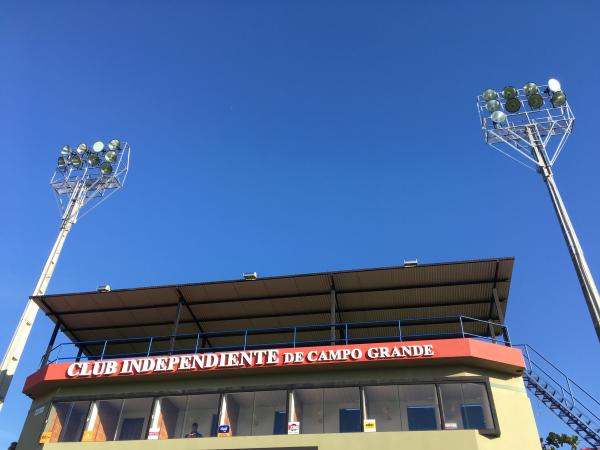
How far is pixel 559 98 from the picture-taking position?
24797mm

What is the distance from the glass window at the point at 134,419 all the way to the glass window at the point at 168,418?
46cm

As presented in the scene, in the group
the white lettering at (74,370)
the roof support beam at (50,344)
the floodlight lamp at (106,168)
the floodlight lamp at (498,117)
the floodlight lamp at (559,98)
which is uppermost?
the floodlight lamp at (106,168)

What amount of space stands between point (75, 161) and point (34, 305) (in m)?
10.2

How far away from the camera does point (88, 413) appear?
2153cm

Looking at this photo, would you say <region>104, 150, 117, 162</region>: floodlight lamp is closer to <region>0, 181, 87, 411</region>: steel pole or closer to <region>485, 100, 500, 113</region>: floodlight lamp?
<region>0, 181, 87, 411</region>: steel pole

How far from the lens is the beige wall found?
58.8 ft

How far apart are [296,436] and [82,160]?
21.8 meters

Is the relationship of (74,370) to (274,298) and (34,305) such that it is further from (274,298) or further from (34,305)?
(274,298)

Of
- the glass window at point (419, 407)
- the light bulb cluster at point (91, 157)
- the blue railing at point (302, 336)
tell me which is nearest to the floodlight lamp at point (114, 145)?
the light bulb cluster at point (91, 157)

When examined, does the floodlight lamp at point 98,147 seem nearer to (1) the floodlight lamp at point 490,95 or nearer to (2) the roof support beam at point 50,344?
(2) the roof support beam at point 50,344

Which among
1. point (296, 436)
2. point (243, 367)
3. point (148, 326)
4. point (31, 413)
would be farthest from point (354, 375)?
point (31, 413)

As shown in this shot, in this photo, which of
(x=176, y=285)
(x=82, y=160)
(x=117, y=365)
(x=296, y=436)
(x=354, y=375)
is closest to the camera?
(x=296, y=436)

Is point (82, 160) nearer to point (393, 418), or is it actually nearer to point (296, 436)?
point (296, 436)

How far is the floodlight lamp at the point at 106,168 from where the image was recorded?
31.1 meters
